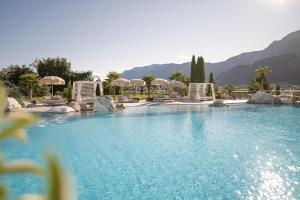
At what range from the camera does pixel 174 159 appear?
9.98 meters

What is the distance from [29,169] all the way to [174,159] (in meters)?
9.76

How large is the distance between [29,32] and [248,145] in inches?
918

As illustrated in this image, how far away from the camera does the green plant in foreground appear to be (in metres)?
0.40

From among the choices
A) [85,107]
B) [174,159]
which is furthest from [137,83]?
[174,159]

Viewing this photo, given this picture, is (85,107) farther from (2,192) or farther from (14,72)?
(14,72)

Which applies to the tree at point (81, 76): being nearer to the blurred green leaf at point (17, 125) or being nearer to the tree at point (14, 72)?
the tree at point (14, 72)

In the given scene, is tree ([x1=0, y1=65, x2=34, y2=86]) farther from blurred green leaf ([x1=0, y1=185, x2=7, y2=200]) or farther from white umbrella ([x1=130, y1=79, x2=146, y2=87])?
blurred green leaf ([x1=0, y1=185, x2=7, y2=200])

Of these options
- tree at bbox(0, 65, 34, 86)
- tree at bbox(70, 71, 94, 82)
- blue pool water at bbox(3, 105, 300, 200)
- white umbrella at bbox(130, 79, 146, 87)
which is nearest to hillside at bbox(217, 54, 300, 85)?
tree at bbox(70, 71, 94, 82)

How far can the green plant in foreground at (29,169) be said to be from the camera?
0.40m

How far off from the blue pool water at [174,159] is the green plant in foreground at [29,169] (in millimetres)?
2834

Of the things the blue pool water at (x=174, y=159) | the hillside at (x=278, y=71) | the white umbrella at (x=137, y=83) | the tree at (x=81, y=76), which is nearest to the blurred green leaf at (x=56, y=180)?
the blue pool water at (x=174, y=159)

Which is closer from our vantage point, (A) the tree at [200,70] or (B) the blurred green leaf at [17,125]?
(B) the blurred green leaf at [17,125]

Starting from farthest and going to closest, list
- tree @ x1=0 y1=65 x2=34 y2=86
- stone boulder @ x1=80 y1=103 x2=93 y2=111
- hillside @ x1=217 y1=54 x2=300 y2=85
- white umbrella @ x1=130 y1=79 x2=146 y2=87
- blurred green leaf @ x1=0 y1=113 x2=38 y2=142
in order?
hillside @ x1=217 y1=54 x2=300 y2=85, tree @ x1=0 y1=65 x2=34 y2=86, white umbrella @ x1=130 y1=79 x2=146 y2=87, stone boulder @ x1=80 y1=103 x2=93 y2=111, blurred green leaf @ x1=0 y1=113 x2=38 y2=142

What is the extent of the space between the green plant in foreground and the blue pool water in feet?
9.30
